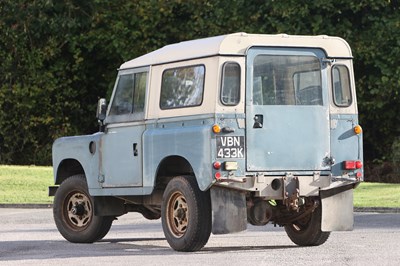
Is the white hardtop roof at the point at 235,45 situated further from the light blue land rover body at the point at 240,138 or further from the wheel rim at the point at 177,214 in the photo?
the wheel rim at the point at 177,214

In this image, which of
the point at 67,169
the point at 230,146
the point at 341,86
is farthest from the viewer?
the point at 67,169

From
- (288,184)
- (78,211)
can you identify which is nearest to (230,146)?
(288,184)

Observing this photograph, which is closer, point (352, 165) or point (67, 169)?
point (352, 165)

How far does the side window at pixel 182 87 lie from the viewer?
15.3m

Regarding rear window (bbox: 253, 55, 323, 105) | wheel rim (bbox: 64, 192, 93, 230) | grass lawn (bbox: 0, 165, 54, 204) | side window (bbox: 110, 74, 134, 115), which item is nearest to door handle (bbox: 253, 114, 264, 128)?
rear window (bbox: 253, 55, 323, 105)

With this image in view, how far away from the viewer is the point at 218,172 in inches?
583

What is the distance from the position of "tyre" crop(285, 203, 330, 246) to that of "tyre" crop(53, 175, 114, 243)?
95.5 inches

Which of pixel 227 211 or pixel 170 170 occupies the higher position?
pixel 170 170

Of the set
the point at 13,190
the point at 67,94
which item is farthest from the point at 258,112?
the point at 67,94

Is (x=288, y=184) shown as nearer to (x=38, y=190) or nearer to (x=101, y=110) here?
(x=101, y=110)

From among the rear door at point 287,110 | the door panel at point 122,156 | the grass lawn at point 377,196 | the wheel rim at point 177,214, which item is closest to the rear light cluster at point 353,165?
the rear door at point 287,110

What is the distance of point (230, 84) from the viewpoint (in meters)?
15.1

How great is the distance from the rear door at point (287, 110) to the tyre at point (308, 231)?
2.73ft

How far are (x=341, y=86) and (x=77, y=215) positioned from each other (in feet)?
13.1
